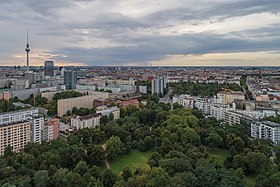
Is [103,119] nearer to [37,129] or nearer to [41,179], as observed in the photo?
[37,129]

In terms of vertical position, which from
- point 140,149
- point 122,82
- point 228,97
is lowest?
point 140,149

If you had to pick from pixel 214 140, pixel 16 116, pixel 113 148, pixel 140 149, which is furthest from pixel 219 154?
pixel 16 116

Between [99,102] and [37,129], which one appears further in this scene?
[99,102]

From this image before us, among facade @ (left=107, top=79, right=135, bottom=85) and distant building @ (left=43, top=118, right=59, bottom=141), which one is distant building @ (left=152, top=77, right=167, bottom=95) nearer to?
facade @ (left=107, top=79, right=135, bottom=85)

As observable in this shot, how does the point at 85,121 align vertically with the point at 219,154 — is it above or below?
above

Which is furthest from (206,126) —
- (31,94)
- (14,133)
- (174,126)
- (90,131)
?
(31,94)

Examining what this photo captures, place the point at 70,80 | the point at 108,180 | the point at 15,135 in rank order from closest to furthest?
the point at 108,180
the point at 15,135
the point at 70,80

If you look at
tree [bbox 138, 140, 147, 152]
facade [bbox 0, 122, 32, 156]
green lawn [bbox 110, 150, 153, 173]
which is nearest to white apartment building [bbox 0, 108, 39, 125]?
facade [bbox 0, 122, 32, 156]
